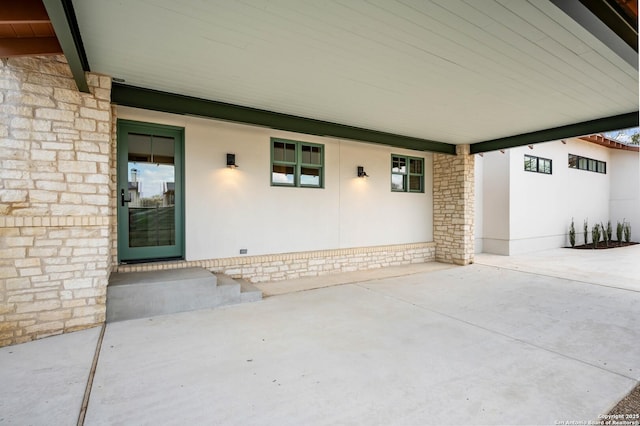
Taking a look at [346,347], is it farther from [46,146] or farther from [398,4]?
[46,146]

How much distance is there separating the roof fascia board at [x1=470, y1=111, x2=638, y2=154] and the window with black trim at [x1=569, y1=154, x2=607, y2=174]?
7.25 meters

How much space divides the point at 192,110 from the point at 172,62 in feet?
3.72

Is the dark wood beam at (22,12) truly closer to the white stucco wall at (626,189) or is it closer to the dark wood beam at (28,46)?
the dark wood beam at (28,46)

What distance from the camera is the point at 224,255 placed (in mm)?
5621

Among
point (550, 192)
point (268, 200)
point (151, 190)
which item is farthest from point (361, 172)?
point (550, 192)

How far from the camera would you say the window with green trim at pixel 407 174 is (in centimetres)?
809

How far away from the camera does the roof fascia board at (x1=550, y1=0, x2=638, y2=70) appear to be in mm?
2217

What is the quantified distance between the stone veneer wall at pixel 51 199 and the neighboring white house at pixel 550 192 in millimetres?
10213

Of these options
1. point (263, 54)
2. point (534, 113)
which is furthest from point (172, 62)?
point (534, 113)

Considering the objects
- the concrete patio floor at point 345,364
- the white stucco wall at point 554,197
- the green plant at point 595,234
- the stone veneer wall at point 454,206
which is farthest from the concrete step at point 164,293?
the green plant at point 595,234

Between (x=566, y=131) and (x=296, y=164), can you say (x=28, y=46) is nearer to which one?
(x=296, y=164)

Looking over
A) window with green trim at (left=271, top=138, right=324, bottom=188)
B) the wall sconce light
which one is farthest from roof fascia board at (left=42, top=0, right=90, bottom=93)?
window with green trim at (left=271, top=138, right=324, bottom=188)

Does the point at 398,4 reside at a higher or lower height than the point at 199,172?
higher

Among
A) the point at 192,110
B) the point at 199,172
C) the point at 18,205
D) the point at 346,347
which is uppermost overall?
the point at 192,110
